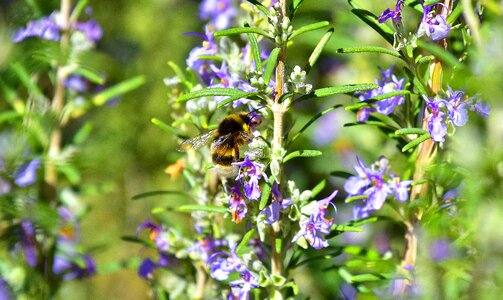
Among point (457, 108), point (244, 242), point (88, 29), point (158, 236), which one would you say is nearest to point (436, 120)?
point (457, 108)

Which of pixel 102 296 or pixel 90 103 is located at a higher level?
pixel 90 103

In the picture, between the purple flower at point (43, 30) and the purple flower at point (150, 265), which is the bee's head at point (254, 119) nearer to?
the purple flower at point (150, 265)

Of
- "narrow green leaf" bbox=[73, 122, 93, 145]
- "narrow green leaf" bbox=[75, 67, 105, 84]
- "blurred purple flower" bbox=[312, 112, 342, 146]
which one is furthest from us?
"blurred purple flower" bbox=[312, 112, 342, 146]

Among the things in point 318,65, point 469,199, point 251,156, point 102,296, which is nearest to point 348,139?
point 318,65

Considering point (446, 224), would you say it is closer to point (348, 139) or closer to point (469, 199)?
point (469, 199)

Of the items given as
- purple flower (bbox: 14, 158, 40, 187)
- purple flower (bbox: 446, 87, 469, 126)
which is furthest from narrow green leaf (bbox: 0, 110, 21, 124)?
purple flower (bbox: 446, 87, 469, 126)

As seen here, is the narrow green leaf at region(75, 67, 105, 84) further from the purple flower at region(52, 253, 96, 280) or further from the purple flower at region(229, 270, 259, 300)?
the purple flower at region(229, 270, 259, 300)

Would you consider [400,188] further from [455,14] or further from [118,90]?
[118,90]
